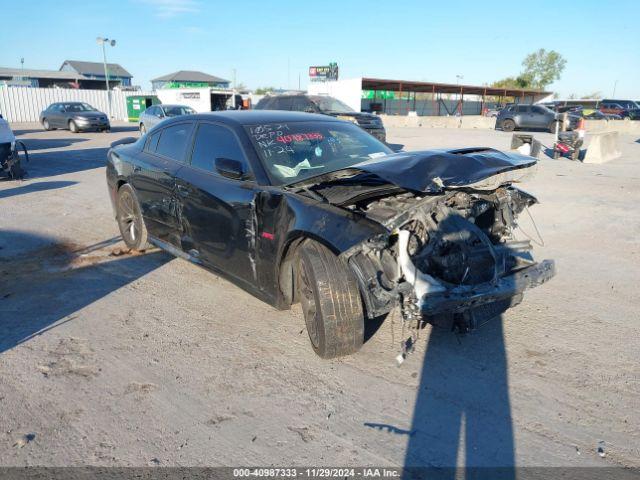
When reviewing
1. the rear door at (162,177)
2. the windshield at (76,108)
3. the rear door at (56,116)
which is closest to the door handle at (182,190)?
the rear door at (162,177)

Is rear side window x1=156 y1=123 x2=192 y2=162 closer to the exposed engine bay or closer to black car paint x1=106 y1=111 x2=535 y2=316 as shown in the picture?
black car paint x1=106 y1=111 x2=535 y2=316

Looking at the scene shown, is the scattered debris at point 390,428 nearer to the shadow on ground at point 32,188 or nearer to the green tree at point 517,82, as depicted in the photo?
the shadow on ground at point 32,188

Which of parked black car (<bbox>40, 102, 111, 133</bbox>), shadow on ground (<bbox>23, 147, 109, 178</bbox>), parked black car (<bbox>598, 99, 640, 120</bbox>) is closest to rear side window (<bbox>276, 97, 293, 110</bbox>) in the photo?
shadow on ground (<bbox>23, 147, 109, 178</bbox>)

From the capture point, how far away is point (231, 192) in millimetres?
4207

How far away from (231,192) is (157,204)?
1469 millimetres

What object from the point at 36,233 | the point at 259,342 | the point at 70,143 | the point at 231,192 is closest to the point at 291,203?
the point at 231,192

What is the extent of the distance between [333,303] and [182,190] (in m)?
2.20

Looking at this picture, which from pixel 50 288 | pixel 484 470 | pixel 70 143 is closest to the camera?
pixel 484 470

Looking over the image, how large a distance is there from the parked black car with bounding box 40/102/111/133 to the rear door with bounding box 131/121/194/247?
22.7 m

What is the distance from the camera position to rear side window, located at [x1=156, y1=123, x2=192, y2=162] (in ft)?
16.6

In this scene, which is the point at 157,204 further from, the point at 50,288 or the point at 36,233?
the point at 36,233

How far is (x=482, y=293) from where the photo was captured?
3.37 m

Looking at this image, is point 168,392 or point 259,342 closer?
point 168,392

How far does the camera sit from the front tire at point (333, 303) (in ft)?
10.9
